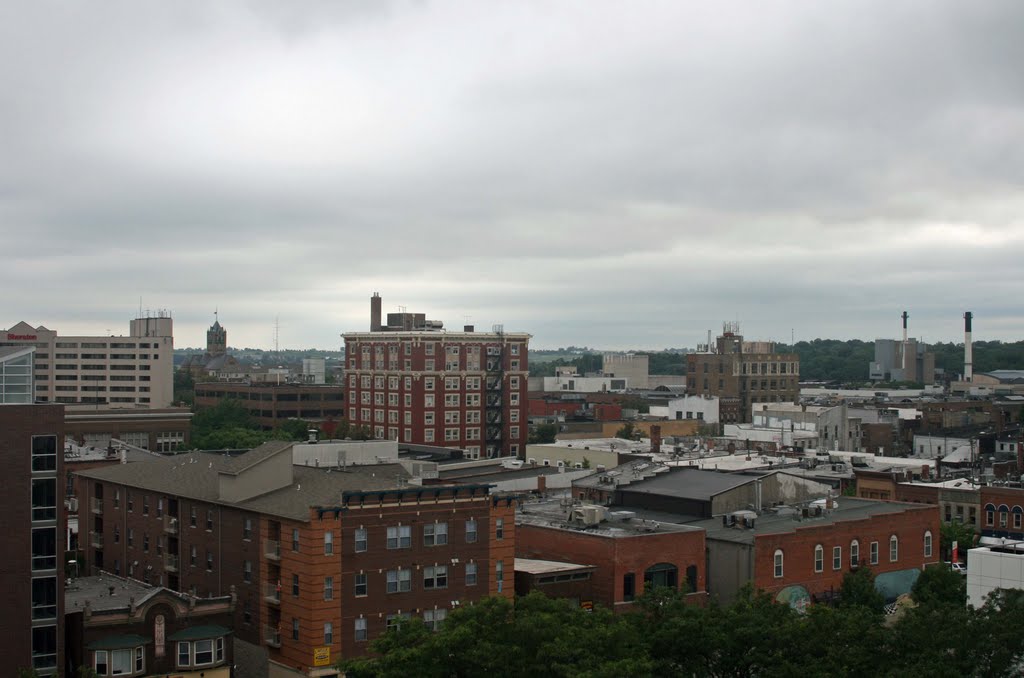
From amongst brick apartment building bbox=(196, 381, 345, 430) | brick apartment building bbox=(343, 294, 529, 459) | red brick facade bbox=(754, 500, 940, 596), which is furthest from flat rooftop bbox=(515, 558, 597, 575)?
brick apartment building bbox=(196, 381, 345, 430)

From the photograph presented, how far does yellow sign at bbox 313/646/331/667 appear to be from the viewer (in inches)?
2224

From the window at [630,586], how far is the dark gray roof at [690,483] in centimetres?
1512

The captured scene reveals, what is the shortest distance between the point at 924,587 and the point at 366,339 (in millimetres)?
111840

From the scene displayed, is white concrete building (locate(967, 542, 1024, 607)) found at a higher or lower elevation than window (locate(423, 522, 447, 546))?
lower

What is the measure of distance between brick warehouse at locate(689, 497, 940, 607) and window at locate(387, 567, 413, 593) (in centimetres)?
2027

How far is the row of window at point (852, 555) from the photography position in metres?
70.3

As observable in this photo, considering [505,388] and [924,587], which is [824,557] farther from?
[505,388]

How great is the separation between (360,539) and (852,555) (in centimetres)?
3414

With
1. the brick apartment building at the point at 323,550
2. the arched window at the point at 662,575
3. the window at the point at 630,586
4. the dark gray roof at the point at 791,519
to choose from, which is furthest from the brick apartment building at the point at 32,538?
the dark gray roof at the point at 791,519

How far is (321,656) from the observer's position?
56688 millimetres

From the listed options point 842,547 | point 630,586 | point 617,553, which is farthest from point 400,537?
point 842,547

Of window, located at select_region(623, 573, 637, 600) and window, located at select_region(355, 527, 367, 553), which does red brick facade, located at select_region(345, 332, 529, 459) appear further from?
window, located at select_region(355, 527, 367, 553)

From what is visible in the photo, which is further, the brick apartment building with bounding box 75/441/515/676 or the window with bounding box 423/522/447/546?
the window with bounding box 423/522/447/546

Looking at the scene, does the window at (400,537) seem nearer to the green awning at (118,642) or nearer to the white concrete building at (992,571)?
the green awning at (118,642)
